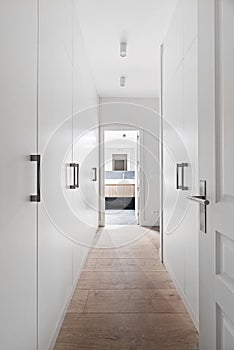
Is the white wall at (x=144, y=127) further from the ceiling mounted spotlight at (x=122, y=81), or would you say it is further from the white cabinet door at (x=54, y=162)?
the white cabinet door at (x=54, y=162)

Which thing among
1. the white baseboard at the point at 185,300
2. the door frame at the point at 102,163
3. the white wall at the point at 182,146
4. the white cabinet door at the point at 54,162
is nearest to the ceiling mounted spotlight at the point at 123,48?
the white wall at the point at 182,146

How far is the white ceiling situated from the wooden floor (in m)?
2.49

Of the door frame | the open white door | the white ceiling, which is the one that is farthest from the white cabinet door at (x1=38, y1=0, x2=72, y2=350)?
the door frame

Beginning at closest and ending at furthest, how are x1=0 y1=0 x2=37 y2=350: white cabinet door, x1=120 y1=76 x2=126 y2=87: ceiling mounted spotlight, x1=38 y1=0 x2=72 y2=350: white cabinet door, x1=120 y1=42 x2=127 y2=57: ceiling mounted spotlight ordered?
x1=0 y1=0 x2=37 y2=350: white cabinet door < x1=38 y1=0 x2=72 y2=350: white cabinet door < x1=120 y1=42 x2=127 y2=57: ceiling mounted spotlight < x1=120 y1=76 x2=126 y2=87: ceiling mounted spotlight

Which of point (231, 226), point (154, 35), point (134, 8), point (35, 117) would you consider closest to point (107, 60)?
point (154, 35)

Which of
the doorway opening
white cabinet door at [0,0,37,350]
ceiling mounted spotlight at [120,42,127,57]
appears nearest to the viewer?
white cabinet door at [0,0,37,350]

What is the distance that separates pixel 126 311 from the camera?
93.4 inches

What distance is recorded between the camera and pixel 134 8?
2854 millimetres

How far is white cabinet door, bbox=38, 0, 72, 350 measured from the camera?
1.67m

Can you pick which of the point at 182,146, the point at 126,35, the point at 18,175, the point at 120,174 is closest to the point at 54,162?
the point at 18,175

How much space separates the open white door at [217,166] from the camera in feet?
3.25

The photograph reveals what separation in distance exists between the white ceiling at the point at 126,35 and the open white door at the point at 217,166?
1.80 m

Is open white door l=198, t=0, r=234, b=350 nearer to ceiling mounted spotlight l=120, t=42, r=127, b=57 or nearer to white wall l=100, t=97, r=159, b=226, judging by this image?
ceiling mounted spotlight l=120, t=42, r=127, b=57

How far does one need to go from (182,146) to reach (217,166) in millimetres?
1503
